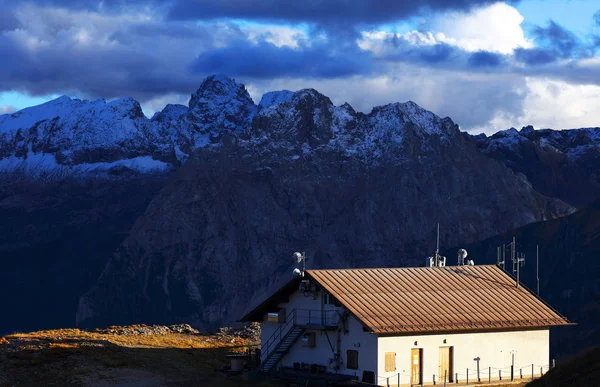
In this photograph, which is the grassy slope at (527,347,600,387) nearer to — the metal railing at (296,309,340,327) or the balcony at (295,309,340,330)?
the balcony at (295,309,340,330)

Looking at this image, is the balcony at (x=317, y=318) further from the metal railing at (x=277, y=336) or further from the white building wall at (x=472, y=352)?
the white building wall at (x=472, y=352)

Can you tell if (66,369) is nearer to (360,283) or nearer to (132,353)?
(132,353)

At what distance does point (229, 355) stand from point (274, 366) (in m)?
3.73

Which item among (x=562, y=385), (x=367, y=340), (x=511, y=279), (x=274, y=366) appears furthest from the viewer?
(x=511, y=279)

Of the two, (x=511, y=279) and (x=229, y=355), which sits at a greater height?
(x=511, y=279)

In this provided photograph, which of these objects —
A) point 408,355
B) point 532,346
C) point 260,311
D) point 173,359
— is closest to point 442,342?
point 408,355

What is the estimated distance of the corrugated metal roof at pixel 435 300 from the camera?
63.8m

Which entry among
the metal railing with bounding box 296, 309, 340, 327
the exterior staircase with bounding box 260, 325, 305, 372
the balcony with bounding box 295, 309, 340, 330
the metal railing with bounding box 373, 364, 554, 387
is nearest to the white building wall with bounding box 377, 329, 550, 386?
the metal railing with bounding box 373, 364, 554, 387

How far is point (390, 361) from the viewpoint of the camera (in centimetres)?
6269

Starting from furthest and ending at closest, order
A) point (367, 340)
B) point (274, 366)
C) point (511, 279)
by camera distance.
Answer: point (511, 279), point (274, 366), point (367, 340)

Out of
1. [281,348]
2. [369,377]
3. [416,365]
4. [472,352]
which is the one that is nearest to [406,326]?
[416,365]

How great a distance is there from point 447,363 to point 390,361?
12.7 feet

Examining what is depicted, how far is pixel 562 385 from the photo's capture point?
5275cm

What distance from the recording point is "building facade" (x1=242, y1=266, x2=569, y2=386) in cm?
6316
